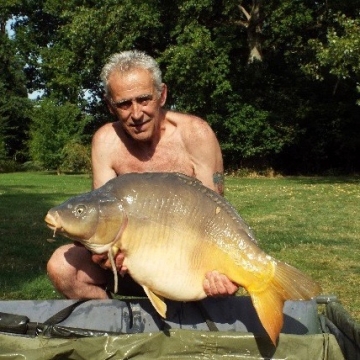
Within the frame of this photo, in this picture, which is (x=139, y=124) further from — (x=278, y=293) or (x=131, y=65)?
(x=278, y=293)

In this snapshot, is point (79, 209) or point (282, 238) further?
point (282, 238)

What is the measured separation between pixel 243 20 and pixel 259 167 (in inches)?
224

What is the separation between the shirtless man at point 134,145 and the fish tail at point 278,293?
0.87 metres

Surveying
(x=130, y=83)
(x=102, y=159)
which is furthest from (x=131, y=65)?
(x=102, y=159)

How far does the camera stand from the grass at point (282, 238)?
5.34 meters

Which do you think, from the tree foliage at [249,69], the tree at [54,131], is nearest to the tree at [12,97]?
the tree at [54,131]

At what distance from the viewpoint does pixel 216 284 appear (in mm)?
2680

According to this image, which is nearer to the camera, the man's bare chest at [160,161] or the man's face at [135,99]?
the man's face at [135,99]

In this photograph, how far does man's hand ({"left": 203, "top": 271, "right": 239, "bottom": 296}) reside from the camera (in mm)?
2672

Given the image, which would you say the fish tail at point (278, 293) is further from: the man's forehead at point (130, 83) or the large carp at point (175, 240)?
the man's forehead at point (130, 83)

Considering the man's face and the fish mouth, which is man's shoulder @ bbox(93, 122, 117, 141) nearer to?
the man's face

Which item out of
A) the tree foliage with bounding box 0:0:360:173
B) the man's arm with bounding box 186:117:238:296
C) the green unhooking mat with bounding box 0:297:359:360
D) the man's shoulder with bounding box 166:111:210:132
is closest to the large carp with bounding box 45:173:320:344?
the green unhooking mat with bounding box 0:297:359:360

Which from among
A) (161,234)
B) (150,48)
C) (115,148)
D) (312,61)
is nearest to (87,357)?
(161,234)

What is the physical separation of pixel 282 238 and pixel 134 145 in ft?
15.0
